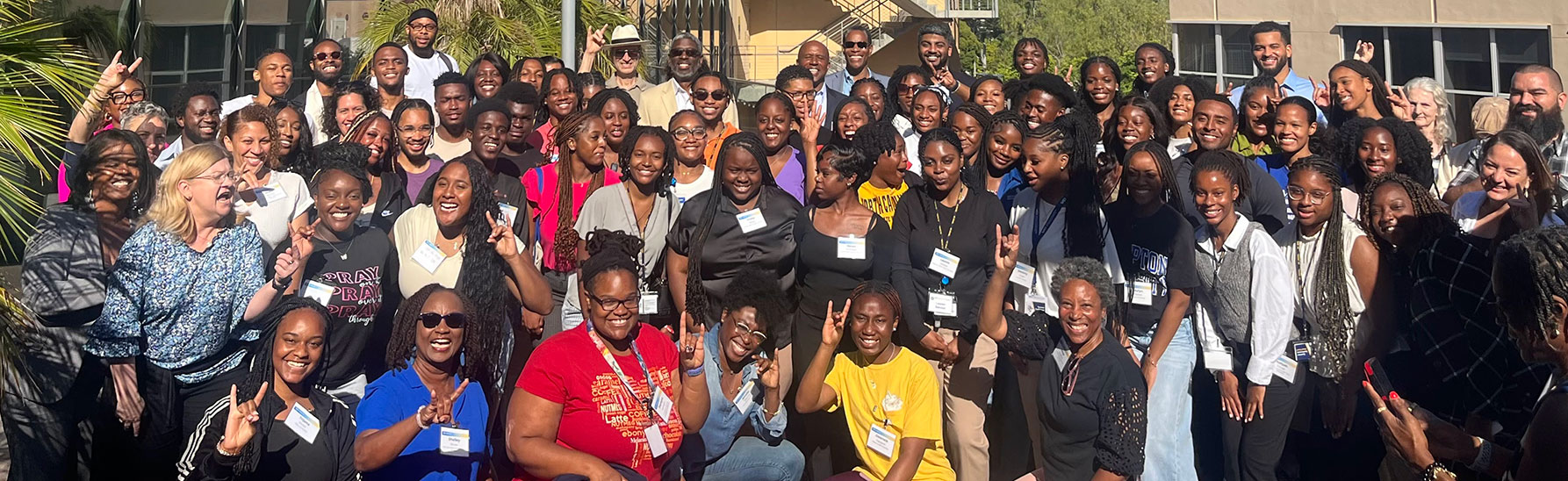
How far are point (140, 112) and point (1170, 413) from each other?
223 inches

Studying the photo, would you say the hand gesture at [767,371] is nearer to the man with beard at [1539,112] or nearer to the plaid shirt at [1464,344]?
the plaid shirt at [1464,344]

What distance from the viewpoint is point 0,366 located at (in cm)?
481

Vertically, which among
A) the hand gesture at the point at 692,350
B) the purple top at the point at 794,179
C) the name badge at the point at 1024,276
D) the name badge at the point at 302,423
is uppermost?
the purple top at the point at 794,179

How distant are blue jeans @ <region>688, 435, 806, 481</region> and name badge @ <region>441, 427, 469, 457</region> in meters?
1.01

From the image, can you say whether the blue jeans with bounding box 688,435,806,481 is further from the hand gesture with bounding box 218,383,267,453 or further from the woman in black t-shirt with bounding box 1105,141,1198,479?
the hand gesture with bounding box 218,383,267,453

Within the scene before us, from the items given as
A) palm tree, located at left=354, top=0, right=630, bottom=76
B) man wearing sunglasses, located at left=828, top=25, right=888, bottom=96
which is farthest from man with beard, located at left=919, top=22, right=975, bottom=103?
palm tree, located at left=354, top=0, right=630, bottom=76

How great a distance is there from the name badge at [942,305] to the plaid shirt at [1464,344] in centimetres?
187

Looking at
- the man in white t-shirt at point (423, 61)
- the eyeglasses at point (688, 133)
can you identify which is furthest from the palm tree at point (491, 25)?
the eyeglasses at point (688, 133)

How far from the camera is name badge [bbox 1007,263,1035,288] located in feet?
18.8

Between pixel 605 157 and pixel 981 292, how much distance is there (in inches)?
85.8

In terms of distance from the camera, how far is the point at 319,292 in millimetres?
5254

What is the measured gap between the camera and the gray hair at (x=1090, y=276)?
17.3ft

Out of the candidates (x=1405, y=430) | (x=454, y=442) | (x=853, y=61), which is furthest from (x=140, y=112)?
(x=1405, y=430)

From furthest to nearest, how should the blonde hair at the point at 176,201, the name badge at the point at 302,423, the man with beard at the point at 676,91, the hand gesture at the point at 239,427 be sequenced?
the man with beard at the point at 676,91 → the blonde hair at the point at 176,201 → the name badge at the point at 302,423 → the hand gesture at the point at 239,427
